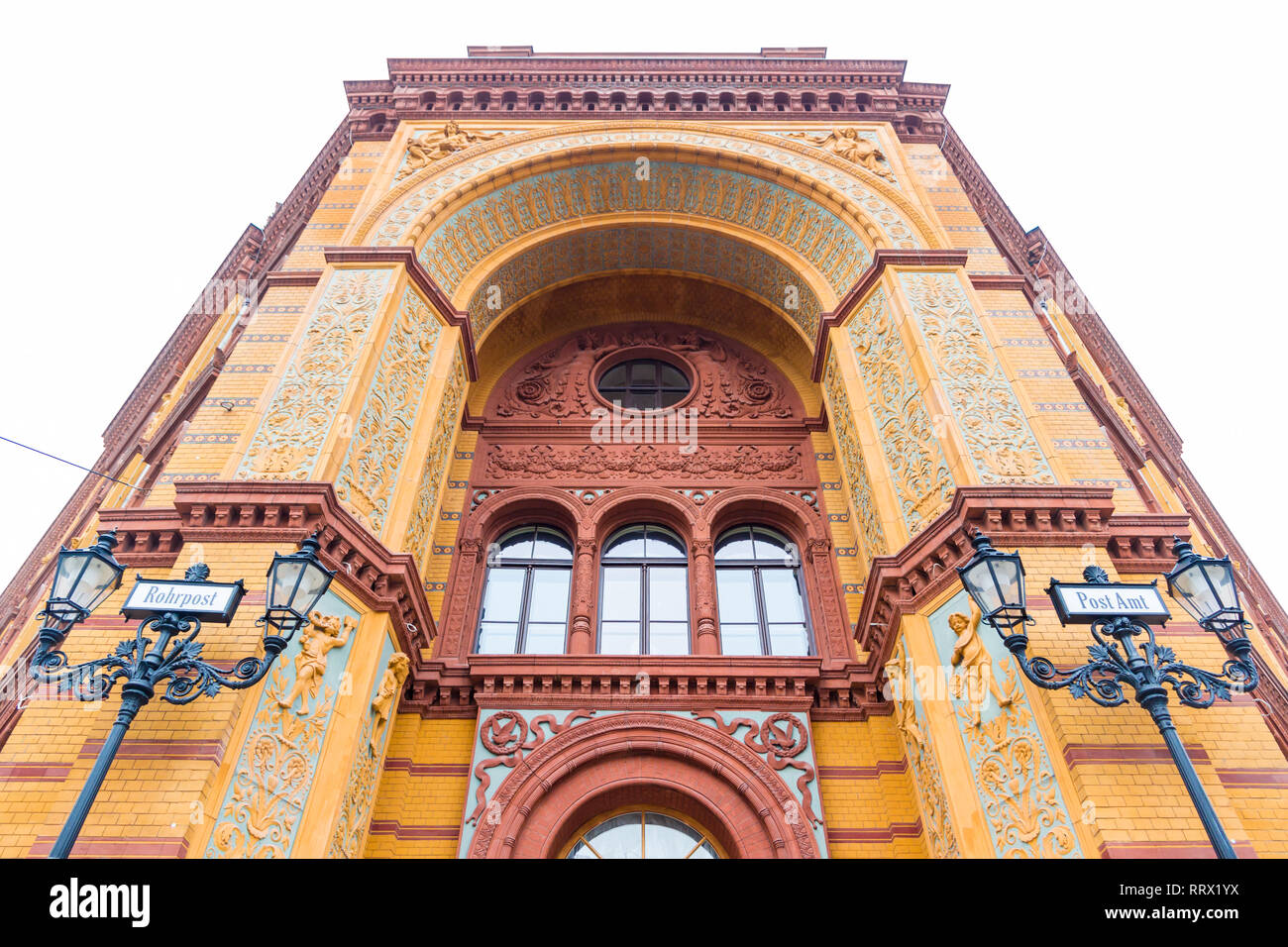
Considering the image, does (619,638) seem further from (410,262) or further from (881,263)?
(881,263)

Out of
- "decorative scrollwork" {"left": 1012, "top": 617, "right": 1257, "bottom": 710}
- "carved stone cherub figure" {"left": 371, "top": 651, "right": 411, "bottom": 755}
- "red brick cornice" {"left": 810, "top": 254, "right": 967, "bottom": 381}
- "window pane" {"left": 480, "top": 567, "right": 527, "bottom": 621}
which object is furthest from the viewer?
"red brick cornice" {"left": 810, "top": 254, "right": 967, "bottom": 381}

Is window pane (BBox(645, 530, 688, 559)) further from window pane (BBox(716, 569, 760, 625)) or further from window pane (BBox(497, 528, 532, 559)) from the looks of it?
window pane (BBox(497, 528, 532, 559))

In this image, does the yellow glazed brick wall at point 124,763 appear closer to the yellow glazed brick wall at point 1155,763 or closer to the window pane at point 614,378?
the yellow glazed brick wall at point 1155,763

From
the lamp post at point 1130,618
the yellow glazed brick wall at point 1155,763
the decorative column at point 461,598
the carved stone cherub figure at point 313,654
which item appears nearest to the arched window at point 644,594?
the decorative column at point 461,598

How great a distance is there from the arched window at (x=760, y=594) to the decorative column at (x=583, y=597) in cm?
175

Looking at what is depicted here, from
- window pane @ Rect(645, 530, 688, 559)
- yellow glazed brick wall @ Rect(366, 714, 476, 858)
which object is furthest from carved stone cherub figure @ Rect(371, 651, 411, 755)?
window pane @ Rect(645, 530, 688, 559)

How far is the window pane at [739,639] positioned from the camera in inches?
410

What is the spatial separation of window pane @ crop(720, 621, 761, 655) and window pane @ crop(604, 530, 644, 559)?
5.73 ft

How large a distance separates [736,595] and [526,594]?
2.90 metres

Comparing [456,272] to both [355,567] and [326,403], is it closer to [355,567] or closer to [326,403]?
[326,403]

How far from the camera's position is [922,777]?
25.8 ft

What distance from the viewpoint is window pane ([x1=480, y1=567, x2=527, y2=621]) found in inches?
426

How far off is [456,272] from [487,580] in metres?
4.99
